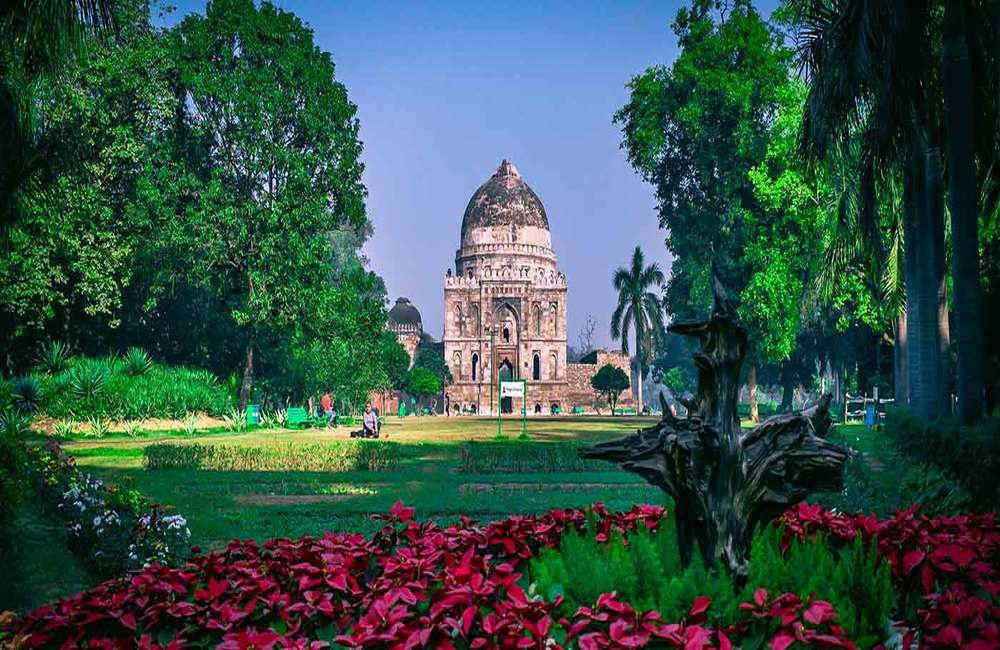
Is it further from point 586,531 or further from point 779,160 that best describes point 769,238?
point 586,531

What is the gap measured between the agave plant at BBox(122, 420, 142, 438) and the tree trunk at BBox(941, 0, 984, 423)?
1904 cm

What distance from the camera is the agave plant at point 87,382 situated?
922 inches

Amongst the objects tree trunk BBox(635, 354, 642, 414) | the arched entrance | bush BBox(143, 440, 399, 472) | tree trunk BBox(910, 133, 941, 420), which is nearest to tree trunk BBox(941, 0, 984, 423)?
tree trunk BBox(910, 133, 941, 420)

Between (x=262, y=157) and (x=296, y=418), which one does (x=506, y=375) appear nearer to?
(x=296, y=418)

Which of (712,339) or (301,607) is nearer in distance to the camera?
(301,607)

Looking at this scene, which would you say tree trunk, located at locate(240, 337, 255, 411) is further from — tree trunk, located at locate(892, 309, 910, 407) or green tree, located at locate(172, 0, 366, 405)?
tree trunk, located at locate(892, 309, 910, 407)

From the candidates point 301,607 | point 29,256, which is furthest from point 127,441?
point 301,607

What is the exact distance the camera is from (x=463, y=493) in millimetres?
12047

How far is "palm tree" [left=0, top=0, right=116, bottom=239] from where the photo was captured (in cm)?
1010

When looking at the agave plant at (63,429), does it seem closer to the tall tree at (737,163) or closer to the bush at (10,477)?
the bush at (10,477)

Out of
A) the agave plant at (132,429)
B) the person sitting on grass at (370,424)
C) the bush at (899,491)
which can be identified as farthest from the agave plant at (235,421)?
the bush at (899,491)

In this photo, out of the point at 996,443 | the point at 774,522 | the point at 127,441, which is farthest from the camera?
the point at 127,441

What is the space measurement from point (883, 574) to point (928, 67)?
9.69 metres

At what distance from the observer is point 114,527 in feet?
22.9
